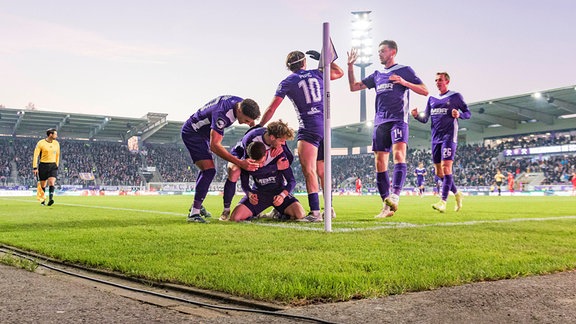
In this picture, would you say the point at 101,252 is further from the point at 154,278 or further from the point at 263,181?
the point at 263,181

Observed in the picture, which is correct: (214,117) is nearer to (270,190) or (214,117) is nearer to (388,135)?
(270,190)

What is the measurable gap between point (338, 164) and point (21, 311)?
2337 inches

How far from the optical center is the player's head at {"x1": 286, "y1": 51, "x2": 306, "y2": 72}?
28.9 ft

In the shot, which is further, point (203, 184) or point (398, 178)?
point (398, 178)

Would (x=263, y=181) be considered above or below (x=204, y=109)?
below

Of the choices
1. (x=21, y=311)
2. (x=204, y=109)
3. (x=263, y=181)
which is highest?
(x=204, y=109)

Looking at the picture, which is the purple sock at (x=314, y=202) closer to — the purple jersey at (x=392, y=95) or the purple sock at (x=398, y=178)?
the purple sock at (x=398, y=178)

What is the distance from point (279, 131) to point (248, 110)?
0.55m

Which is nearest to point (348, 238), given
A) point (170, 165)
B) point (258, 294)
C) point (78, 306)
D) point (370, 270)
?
point (370, 270)

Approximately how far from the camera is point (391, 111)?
33.1 feet

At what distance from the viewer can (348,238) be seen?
6094mm

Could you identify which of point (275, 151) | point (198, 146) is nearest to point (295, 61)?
point (275, 151)

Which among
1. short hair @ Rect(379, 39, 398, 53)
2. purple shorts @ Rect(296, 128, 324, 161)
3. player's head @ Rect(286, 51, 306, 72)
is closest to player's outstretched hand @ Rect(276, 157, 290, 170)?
purple shorts @ Rect(296, 128, 324, 161)

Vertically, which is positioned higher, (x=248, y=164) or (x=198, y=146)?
(x=198, y=146)
